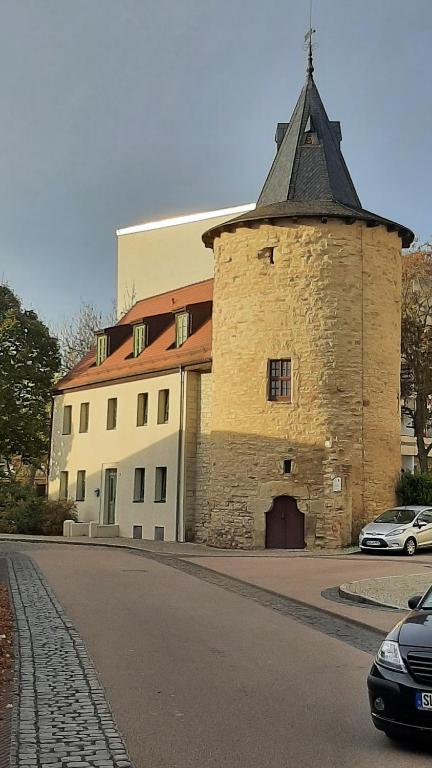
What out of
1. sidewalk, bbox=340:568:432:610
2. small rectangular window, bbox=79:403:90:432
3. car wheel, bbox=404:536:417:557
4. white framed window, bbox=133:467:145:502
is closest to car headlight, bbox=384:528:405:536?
car wheel, bbox=404:536:417:557

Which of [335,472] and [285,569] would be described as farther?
[335,472]

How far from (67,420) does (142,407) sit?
6956mm

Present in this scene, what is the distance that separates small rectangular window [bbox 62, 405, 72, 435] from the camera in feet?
142

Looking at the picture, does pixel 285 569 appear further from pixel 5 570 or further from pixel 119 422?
pixel 119 422

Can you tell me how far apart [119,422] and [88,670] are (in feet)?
98.3

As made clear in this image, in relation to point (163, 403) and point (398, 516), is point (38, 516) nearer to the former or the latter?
point (163, 403)

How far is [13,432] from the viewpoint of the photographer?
142 feet

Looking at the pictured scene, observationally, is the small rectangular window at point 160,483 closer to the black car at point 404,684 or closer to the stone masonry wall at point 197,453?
the stone masonry wall at point 197,453

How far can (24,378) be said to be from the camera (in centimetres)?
4409

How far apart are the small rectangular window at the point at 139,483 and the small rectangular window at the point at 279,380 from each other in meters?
8.21

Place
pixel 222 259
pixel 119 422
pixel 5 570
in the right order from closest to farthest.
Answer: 1. pixel 5 570
2. pixel 222 259
3. pixel 119 422

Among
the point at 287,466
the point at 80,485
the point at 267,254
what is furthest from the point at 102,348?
the point at 287,466

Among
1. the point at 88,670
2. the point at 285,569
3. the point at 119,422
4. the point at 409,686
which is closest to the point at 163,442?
the point at 119,422

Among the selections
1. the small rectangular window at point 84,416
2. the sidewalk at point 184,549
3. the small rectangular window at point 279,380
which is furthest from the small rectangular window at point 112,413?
the small rectangular window at point 279,380
